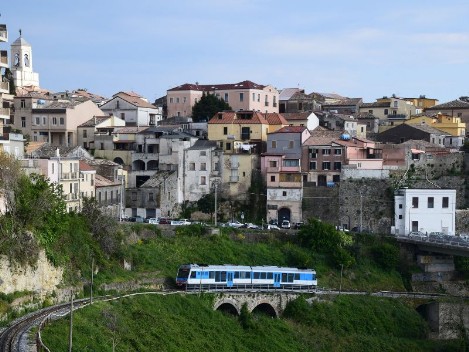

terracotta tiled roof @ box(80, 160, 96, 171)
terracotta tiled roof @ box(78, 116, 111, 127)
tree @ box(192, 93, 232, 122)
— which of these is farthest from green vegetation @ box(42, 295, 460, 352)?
tree @ box(192, 93, 232, 122)

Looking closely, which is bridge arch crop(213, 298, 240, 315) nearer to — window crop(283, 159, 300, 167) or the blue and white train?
the blue and white train

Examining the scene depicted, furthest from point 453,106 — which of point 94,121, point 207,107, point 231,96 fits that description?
point 94,121

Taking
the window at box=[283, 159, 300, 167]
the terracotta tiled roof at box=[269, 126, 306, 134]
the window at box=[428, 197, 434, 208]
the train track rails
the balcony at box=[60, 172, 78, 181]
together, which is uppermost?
the terracotta tiled roof at box=[269, 126, 306, 134]

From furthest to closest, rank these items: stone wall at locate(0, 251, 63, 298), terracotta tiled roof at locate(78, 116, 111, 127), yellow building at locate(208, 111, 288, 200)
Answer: terracotta tiled roof at locate(78, 116, 111, 127) < yellow building at locate(208, 111, 288, 200) < stone wall at locate(0, 251, 63, 298)

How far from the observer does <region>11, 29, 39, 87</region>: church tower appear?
111 meters

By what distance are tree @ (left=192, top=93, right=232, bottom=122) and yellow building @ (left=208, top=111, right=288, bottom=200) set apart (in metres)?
8.51

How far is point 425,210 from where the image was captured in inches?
2640

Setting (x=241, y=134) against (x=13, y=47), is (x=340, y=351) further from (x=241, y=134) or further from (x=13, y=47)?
(x=13, y=47)

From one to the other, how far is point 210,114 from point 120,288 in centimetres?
3679

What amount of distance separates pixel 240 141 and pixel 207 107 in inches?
509

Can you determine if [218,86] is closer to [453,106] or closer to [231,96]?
[231,96]

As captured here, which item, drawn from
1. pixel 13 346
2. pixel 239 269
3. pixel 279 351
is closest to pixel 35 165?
pixel 239 269

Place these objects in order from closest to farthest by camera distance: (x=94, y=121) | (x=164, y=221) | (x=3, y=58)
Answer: (x=3, y=58)
(x=164, y=221)
(x=94, y=121)

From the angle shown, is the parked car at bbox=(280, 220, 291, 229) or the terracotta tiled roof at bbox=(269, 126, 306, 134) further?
the terracotta tiled roof at bbox=(269, 126, 306, 134)
